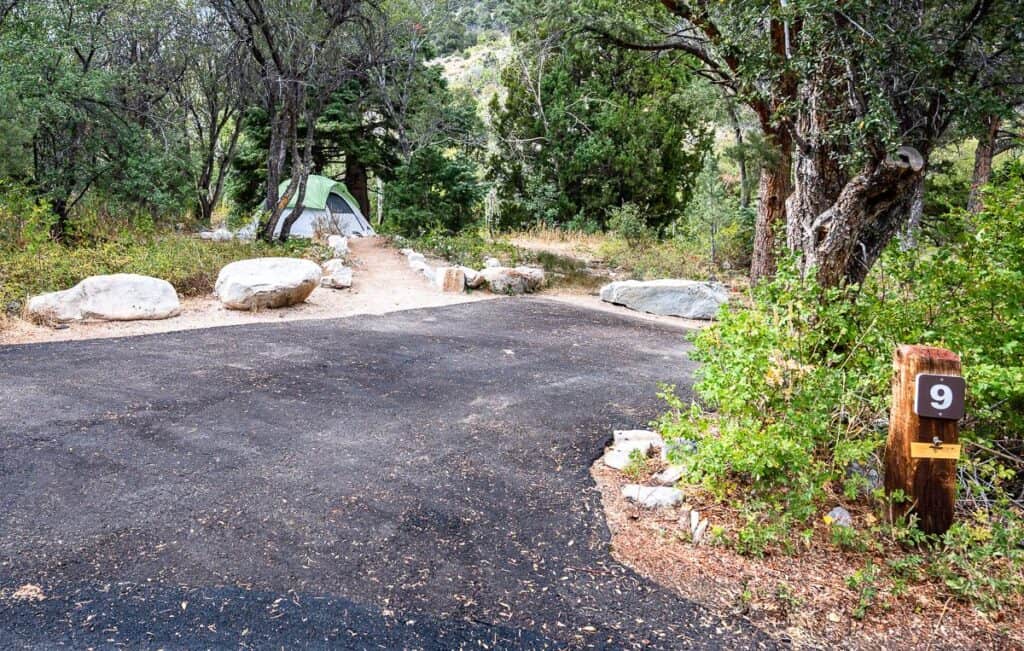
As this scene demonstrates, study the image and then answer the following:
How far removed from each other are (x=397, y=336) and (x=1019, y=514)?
219 inches

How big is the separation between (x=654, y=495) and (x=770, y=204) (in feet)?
21.4

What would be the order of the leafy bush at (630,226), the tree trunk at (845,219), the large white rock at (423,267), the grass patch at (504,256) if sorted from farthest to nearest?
the leafy bush at (630,226) < the grass patch at (504,256) < the large white rock at (423,267) < the tree trunk at (845,219)

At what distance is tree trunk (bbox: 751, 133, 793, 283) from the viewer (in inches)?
330

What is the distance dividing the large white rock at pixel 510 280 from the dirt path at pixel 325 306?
27 cm

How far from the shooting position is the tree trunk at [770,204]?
8.38m

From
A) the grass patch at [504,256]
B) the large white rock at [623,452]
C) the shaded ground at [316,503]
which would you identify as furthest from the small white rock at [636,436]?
the grass patch at [504,256]

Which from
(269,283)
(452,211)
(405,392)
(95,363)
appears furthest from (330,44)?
(405,392)

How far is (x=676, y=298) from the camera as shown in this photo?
31.2ft

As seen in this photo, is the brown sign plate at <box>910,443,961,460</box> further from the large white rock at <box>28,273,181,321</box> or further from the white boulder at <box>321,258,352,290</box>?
the white boulder at <box>321,258,352,290</box>

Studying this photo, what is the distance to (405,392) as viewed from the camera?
5211mm

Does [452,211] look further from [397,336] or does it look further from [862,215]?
[862,215]

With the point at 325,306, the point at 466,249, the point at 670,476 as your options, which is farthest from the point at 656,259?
the point at 670,476

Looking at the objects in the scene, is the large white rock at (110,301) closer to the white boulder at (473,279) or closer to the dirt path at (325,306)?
the dirt path at (325,306)

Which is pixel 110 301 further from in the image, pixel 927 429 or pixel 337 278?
pixel 927 429
